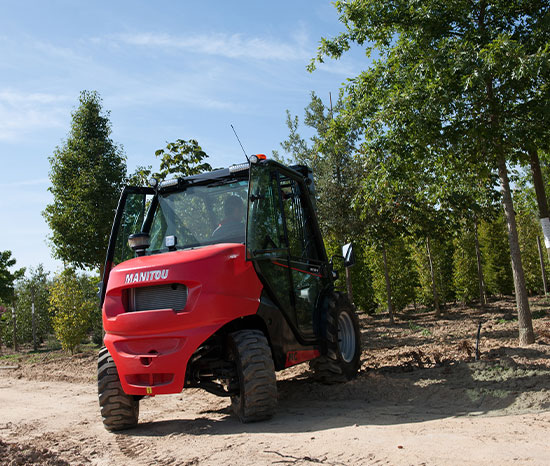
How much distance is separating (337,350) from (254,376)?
5.53 ft

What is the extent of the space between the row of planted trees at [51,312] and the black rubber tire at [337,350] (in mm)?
8118

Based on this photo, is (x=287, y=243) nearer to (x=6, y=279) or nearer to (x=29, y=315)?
(x=6, y=279)

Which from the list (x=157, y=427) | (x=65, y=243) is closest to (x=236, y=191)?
(x=157, y=427)

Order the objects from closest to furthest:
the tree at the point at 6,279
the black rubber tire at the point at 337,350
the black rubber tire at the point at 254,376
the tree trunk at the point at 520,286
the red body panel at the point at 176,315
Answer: the red body panel at the point at 176,315, the black rubber tire at the point at 254,376, the black rubber tire at the point at 337,350, the tree trunk at the point at 520,286, the tree at the point at 6,279

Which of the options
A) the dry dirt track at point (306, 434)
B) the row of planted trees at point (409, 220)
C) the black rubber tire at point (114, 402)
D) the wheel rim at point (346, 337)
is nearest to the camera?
the dry dirt track at point (306, 434)

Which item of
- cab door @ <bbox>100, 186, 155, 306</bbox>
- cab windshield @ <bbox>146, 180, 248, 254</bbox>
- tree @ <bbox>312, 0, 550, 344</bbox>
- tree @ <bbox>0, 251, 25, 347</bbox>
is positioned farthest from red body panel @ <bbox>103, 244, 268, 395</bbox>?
tree @ <bbox>0, 251, 25, 347</bbox>

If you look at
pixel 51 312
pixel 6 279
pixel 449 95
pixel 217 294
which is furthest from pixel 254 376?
pixel 51 312

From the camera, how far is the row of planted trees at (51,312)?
58.2ft

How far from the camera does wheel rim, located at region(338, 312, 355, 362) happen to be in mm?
7328

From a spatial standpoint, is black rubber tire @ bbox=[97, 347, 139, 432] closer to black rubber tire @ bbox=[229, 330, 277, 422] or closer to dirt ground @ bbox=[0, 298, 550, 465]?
dirt ground @ bbox=[0, 298, 550, 465]

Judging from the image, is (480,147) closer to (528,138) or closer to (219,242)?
(528,138)

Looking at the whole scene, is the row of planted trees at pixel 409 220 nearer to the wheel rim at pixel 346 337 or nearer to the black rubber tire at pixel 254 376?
the wheel rim at pixel 346 337

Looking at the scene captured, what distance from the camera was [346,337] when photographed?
7.49 meters

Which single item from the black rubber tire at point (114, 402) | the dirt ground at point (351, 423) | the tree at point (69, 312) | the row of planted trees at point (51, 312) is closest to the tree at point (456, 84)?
the dirt ground at point (351, 423)
